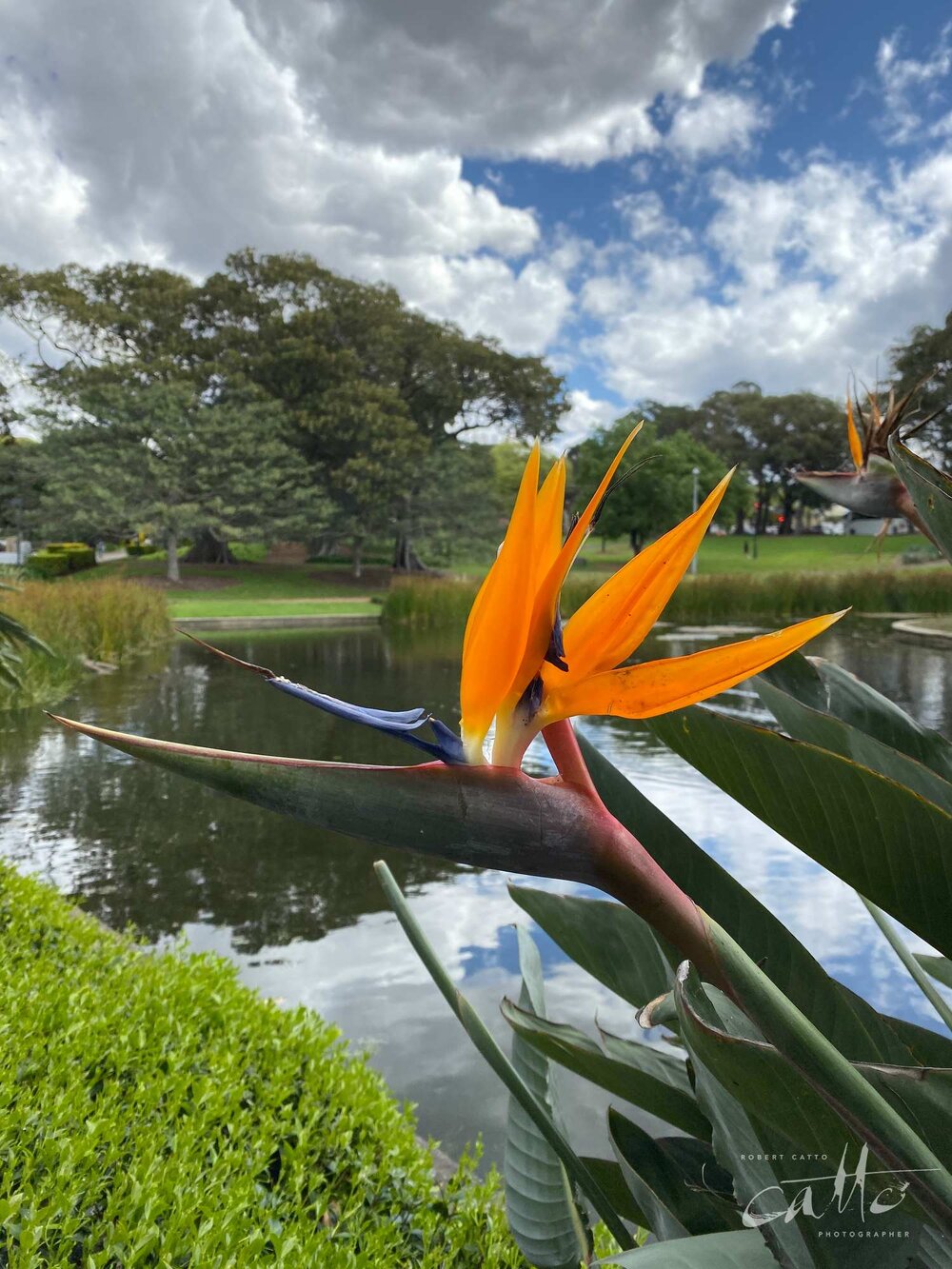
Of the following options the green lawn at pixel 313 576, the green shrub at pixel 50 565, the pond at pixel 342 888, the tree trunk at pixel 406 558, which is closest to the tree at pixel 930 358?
the green lawn at pixel 313 576

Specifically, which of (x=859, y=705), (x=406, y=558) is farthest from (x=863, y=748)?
(x=406, y=558)

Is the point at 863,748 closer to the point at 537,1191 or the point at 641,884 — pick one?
the point at 641,884

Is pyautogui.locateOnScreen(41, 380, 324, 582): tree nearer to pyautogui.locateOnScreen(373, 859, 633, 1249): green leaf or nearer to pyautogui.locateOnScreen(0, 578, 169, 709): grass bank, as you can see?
pyautogui.locateOnScreen(0, 578, 169, 709): grass bank

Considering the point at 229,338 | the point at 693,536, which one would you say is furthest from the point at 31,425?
the point at 693,536

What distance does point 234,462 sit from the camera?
1856 cm

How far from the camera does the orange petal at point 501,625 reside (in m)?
0.40

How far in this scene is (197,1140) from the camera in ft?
4.17

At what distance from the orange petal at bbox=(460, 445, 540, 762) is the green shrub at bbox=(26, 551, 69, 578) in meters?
21.2

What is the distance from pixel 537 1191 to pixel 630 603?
23.4 inches

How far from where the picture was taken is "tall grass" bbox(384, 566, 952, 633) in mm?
13086

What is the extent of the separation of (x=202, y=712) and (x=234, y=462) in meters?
13.4

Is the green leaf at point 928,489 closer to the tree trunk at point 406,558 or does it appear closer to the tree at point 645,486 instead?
the tree trunk at point 406,558

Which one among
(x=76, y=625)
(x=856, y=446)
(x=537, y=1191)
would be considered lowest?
(x=76, y=625)

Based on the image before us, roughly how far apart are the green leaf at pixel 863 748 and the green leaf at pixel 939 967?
32 cm
